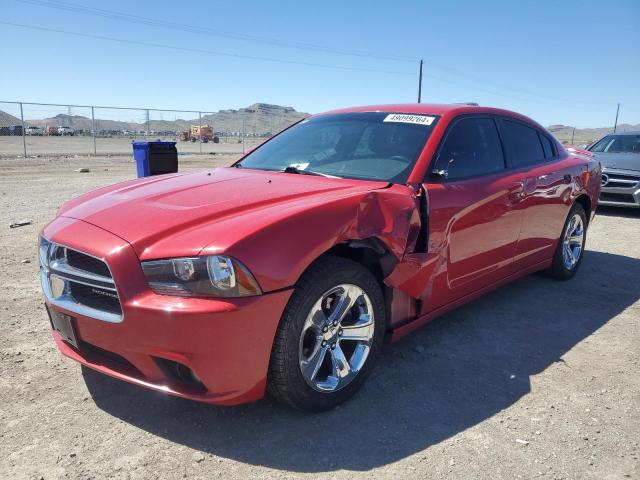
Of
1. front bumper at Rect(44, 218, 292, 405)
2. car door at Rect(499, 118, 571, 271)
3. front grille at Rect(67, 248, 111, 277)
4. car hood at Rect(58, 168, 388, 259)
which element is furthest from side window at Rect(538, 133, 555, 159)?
front grille at Rect(67, 248, 111, 277)

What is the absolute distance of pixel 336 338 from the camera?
274 cm

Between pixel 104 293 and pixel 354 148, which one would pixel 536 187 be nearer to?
pixel 354 148

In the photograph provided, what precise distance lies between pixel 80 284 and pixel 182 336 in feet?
2.06

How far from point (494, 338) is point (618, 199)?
7031mm

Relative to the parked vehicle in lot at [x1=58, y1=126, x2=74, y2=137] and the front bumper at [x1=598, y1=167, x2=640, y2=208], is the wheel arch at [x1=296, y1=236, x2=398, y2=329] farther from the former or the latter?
the parked vehicle in lot at [x1=58, y1=126, x2=74, y2=137]

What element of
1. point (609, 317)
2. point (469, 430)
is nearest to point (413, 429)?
point (469, 430)

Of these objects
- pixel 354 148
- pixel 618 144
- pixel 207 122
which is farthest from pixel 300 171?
pixel 207 122

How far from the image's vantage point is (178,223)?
8.03 feet

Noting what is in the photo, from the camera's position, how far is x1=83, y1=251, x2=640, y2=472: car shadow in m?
2.44

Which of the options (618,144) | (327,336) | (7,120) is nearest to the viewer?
(327,336)

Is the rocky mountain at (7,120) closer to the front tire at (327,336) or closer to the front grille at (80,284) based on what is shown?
the front grille at (80,284)

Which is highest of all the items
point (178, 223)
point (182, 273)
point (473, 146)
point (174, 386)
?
point (473, 146)

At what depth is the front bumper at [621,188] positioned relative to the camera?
29.7 feet

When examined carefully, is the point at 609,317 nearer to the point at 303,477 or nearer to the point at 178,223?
the point at 303,477
